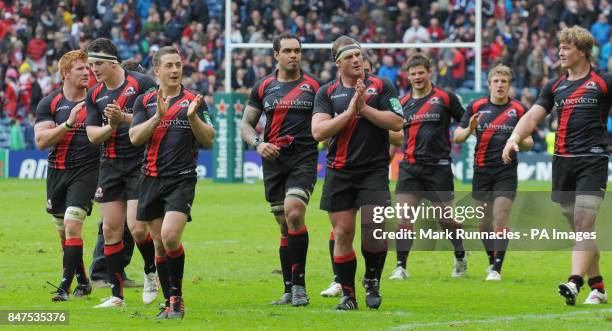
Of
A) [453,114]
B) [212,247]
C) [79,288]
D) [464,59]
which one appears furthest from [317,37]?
[79,288]

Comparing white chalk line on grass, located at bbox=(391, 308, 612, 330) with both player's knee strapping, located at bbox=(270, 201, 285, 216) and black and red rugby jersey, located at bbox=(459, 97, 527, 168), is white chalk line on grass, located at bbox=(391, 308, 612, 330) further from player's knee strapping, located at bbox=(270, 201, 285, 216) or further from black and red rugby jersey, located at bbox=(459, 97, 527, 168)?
black and red rugby jersey, located at bbox=(459, 97, 527, 168)

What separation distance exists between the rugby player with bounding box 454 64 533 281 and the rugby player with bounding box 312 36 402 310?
3.61m

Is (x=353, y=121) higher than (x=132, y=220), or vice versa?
(x=353, y=121)

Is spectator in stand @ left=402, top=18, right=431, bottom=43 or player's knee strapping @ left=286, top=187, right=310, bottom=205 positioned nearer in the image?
player's knee strapping @ left=286, top=187, right=310, bottom=205

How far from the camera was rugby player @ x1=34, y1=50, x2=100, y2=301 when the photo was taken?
502 inches

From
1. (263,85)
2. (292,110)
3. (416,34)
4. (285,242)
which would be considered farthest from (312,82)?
(416,34)

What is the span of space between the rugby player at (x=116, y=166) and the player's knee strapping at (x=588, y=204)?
400 cm

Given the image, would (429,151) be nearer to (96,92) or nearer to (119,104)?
(119,104)

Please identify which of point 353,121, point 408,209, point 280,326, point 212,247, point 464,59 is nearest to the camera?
point 280,326

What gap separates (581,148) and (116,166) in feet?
14.1

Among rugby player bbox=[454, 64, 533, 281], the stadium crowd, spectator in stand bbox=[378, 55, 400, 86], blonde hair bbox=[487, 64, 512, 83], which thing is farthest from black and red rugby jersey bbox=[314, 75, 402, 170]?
spectator in stand bbox=[378, 55, 400, 86]

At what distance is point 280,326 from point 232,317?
2.38 ft

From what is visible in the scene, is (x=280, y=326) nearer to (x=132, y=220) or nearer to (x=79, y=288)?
(x=132, y=220)

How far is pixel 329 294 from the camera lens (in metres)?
12.9
